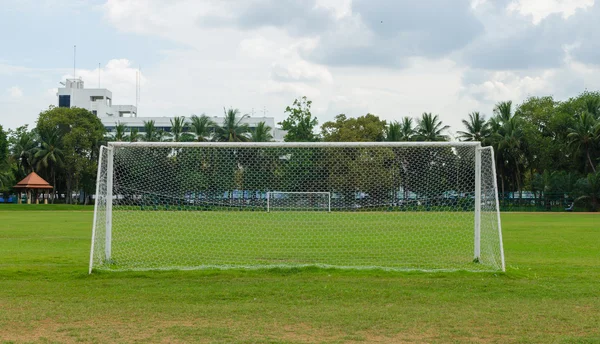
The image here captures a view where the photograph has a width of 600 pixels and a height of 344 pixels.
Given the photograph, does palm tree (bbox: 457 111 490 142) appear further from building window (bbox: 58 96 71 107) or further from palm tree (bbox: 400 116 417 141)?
building window (bbox: 58 96 71 107)

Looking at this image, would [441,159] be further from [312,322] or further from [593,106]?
[593,106]

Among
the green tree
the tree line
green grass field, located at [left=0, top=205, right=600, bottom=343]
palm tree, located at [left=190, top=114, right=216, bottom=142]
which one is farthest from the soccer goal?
palm tree, located at [left=190, top=114, right=216, bottom=142]

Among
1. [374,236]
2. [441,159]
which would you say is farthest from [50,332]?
[374,236]

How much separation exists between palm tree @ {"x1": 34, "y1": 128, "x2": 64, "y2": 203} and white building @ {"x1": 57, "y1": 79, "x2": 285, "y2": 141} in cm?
3966

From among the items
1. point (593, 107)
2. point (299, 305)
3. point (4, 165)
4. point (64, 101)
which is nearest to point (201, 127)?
point (4, 165)

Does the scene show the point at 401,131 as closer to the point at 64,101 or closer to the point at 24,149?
the point at 24,149

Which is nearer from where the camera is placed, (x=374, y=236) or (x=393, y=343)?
(x=393, y=343)

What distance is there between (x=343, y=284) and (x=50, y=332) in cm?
497

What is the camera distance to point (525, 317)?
8.20 metres

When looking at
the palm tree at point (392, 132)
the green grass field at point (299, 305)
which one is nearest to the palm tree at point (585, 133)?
the palm tree at point (392, 132)

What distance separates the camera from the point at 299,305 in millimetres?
9062

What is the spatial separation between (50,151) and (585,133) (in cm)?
5694

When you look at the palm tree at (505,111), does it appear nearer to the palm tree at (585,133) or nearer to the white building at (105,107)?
the palm tree at (585,133)

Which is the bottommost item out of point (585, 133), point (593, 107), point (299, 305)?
point (299, 305)
